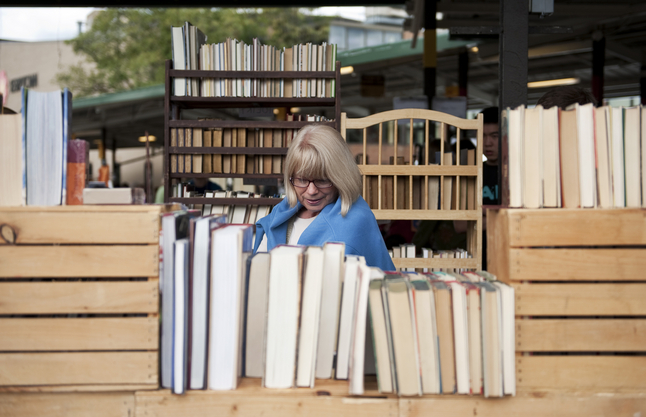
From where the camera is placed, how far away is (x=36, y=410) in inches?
53.0

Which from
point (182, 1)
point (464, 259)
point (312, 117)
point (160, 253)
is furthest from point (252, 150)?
point (182, 1)

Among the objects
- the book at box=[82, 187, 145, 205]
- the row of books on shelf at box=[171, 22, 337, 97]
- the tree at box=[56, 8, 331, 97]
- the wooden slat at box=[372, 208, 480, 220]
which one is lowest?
the wooden slat at box=[372, 208, 480, 220]

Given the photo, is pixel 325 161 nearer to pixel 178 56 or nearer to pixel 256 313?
pixel 256 313

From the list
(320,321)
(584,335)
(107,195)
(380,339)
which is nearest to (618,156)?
(584,335)

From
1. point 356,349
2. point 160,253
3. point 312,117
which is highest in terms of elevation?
point 312,117

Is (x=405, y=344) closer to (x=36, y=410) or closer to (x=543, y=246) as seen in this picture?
(x=543, y=246)

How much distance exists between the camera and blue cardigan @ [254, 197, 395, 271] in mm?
2320

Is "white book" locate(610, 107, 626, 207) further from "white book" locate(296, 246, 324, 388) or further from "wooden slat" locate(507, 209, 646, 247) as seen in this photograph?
"white book" locate(296, 246, 324, 388)

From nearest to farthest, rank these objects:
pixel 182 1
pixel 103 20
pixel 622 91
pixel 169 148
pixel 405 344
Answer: pixel 405 344 → pixel 169 148 → pixel 182 1 → pixel 622 91 → pixel 103 20

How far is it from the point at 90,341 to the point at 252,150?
2385mm

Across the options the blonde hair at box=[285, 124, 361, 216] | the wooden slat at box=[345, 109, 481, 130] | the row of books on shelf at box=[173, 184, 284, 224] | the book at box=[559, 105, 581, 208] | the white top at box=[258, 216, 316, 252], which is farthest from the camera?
the row of books on shelf at box=[173, 184, 284, 224]

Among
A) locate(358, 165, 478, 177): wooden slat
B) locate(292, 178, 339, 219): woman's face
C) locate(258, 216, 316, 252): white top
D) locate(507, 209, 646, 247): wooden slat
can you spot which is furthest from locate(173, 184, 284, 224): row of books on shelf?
locate(507, 209, 646, 247): wooden slat

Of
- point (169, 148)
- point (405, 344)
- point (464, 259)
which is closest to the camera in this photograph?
point (405, 344)

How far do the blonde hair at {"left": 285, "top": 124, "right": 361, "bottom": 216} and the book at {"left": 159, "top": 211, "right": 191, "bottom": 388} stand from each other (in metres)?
0.99
